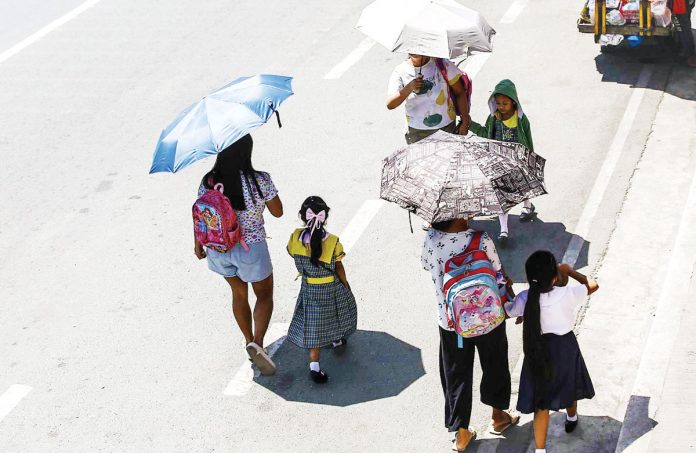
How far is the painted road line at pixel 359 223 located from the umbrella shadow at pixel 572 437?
2794 mm

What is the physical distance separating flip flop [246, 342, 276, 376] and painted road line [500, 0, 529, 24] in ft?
25.0

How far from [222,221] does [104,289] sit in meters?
2.30

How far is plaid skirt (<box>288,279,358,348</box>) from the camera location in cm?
759

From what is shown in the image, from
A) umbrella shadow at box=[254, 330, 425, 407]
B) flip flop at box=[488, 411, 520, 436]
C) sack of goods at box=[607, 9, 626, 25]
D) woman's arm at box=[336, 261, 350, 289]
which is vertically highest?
woman's arm at box=[336, 261, 350, 289]

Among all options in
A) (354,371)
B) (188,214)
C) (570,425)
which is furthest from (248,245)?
(188,214)

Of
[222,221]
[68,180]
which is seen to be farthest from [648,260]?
[68,180]

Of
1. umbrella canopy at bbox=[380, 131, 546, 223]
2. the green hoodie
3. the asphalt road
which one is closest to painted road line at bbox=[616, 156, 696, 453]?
the asphalt road

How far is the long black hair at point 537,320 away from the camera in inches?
242

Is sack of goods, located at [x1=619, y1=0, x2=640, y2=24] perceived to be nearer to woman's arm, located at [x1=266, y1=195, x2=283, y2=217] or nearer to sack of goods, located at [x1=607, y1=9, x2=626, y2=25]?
sack of goods, located at [x1=607, y1=9, x2=626, y2=25]

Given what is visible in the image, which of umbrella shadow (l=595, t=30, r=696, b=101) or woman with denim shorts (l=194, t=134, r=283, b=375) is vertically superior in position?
woman with denim shorts (l=194, t=134, r=283, b=375)

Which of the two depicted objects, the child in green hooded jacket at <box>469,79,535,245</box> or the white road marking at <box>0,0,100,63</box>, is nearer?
the child in green hooded jacket at <box>469,79,535,245</box>

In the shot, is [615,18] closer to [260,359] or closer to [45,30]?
[260,359]

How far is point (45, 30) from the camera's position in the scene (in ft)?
49.4

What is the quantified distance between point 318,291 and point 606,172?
12.8 ft
